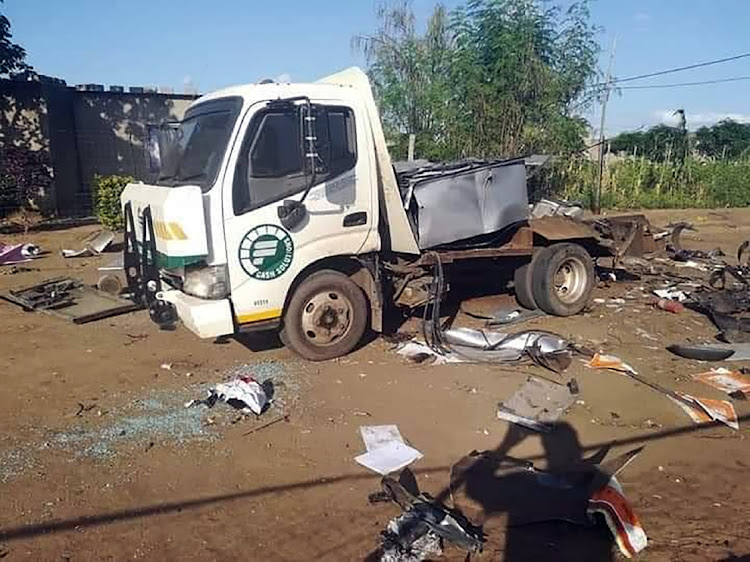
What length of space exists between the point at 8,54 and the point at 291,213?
13.1m

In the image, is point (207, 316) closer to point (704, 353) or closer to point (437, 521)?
point (437, 521)

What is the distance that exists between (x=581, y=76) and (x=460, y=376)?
44.3 feet

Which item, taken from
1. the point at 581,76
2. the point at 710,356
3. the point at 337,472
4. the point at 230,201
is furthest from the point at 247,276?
the point at 581,76

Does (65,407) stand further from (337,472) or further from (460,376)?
(460,376)

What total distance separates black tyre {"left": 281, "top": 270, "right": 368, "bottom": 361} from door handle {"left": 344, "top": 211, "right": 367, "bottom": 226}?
0.50 m

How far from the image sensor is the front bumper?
527 centimetres

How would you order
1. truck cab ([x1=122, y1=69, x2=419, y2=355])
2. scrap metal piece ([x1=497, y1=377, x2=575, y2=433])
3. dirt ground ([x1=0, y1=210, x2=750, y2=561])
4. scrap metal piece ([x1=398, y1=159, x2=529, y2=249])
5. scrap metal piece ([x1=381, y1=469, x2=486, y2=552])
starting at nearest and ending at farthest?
scrap metal piece ([x1=381, y1=469, x2=486, y2=552]) → dirt ground ([x1=0, y1=210, x2=750, y2=561]) → scrap metal piece ([x1=497, y1=377, x2=575, y2=433]) → truck cab ([x1=122, y1=69, x2=419, y2=355]) → scrap metal piece ([x1=398, y1=159, x2=529, y2=249])

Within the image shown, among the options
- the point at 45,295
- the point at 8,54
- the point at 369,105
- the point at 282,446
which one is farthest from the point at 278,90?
the point at 8,54

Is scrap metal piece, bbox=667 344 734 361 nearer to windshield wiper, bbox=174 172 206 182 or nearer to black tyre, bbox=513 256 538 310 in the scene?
black tyre, bbox=513 256 538 310

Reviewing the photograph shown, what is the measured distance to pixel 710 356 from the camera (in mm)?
6234

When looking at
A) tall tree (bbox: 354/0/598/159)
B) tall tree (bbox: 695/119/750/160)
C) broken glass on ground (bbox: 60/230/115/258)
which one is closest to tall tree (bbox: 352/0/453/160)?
tall tree (bbox: 354/0/598/159)

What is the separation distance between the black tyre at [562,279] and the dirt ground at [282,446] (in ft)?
1.64

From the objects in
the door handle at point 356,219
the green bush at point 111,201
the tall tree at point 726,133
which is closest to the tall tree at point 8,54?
the green bush at point 111,201

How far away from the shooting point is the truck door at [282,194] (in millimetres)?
5336
